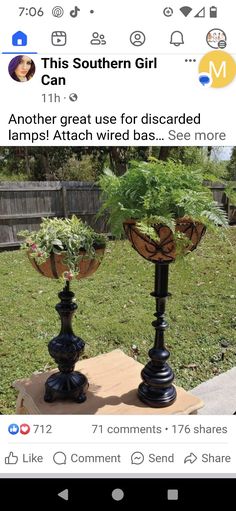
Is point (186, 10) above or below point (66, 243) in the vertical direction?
above

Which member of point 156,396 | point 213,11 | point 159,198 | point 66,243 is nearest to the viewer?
point 213,11

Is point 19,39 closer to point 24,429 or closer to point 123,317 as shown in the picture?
point 24,429

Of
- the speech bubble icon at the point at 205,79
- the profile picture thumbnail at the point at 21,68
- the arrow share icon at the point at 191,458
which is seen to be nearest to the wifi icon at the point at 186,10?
the speech bubble icon at the point at 205,79

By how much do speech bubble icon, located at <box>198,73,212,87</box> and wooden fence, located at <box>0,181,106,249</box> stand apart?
534 centimetres

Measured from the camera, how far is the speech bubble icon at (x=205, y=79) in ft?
3.59

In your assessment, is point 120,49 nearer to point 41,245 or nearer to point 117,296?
point 41,245

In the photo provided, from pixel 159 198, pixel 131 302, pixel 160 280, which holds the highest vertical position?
pixel 159 198

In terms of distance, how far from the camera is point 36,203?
702cm

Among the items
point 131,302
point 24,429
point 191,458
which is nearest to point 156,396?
point 191,458

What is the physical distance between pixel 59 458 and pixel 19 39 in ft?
3.76

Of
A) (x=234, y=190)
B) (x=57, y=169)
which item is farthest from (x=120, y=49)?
(x=57, y=169)

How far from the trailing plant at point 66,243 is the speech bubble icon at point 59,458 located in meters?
0.64

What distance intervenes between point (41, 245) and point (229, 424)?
2.87 feet

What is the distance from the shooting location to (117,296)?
413 cm
